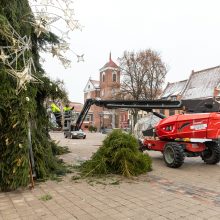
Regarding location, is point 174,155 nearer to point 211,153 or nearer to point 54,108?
point 211,153

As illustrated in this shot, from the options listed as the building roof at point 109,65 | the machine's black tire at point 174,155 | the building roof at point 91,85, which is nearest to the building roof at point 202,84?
the building roof at point 109,65

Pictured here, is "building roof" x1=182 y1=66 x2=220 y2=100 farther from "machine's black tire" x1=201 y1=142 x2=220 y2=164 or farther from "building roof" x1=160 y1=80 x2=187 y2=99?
"machine's black tire" x1=201 y1=142 x2=220 y2=164

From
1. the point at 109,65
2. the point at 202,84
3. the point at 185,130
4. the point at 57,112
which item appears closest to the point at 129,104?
the point at 185,130

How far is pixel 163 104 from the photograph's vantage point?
8.85 metres

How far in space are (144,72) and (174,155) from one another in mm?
25975

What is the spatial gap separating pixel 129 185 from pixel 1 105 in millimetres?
3197

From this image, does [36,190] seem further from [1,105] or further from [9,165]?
[1,105]

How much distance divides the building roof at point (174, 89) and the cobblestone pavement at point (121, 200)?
36024 millimetres

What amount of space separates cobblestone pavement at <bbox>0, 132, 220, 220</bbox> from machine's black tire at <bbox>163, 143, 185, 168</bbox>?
1100mm

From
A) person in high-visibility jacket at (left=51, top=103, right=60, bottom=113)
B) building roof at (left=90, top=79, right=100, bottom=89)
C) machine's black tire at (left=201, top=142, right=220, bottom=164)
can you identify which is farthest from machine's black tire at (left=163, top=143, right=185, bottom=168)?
building roof at (left=90, top=79, right=100, bottom=89)

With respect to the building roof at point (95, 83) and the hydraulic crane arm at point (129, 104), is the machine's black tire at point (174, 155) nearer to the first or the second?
the hydraulic crane arm at point (129, 104)

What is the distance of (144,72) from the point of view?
109 ft

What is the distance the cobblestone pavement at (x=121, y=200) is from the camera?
412 centimetres

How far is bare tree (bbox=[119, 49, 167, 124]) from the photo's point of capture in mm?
33125
